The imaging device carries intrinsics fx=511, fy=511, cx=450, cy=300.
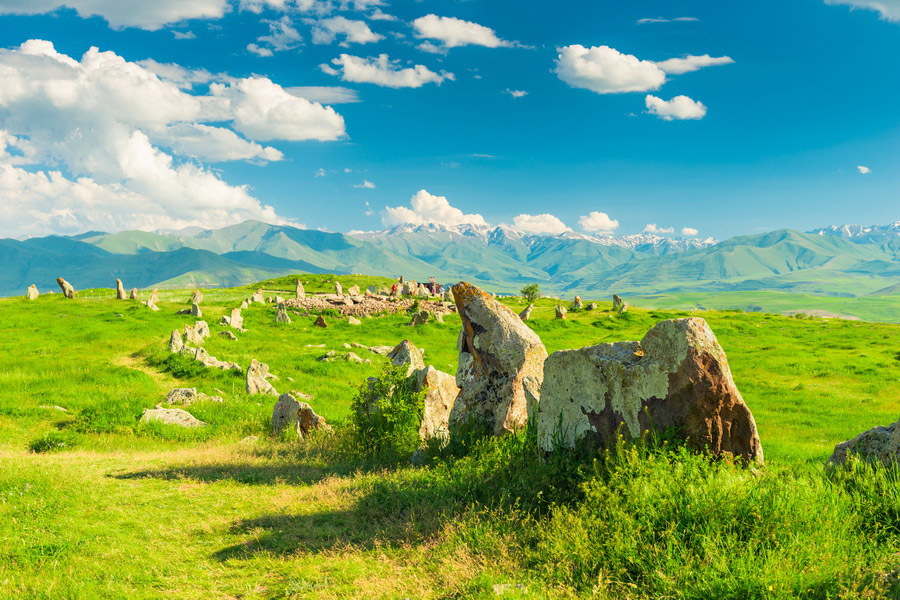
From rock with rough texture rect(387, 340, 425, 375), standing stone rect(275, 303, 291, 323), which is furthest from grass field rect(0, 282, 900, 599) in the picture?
standing stone rect(275, 303, 291, 323)

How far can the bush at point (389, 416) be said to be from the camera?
45.8 ft

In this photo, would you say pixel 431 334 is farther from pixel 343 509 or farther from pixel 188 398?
pixel 343 509

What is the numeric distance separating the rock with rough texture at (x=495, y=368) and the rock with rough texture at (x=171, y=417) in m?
11.2

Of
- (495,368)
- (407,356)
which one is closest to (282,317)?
(407,356)

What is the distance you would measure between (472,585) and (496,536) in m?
1.30

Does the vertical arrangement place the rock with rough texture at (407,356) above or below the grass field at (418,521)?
above

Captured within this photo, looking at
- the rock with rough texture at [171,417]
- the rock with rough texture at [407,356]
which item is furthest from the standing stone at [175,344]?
the rock with rough texture at [407,356]

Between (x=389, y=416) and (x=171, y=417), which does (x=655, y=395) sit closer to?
(x=389, y=416)

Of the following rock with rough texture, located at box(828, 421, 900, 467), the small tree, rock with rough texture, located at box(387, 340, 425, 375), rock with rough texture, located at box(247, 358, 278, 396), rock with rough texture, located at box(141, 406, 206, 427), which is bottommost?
rock with rough texture, located at box(141, 406, 206, 427)

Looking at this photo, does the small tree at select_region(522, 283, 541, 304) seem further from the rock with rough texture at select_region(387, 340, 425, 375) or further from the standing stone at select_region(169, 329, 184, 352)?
the rock with rough texture at select_region(387, 340, 425, 375)

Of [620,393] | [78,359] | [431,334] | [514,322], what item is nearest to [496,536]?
[620,393]

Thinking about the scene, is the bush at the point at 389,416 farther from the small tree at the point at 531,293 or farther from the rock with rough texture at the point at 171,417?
the small tree at the point at 531,293

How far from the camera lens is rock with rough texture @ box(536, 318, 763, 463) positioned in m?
8.78

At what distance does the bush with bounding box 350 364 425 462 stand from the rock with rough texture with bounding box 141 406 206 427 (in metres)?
7.84
